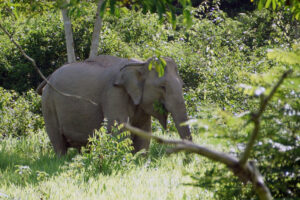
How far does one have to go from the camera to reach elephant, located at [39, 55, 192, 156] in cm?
723

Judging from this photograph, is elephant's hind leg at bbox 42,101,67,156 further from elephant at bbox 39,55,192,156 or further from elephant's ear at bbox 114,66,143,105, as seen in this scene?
elephant's ear at bbox 114,66,143,105

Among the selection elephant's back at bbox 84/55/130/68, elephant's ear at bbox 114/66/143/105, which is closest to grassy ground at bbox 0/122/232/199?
elephant's ear at bbox 114/66/143/105

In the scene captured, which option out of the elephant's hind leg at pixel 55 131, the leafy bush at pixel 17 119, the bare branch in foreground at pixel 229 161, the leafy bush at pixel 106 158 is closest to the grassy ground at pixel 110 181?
the leafy bush at pixel 106 158

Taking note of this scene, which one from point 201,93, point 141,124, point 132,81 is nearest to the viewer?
point 132,81

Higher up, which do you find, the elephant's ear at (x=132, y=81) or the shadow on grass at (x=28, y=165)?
the elephant's ear at (x=132, y=81)

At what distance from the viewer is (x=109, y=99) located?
24.7ft

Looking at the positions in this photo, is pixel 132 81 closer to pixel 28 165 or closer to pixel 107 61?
pixel 107 61

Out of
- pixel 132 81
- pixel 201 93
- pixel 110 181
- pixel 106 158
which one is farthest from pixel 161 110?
pixel 201 93

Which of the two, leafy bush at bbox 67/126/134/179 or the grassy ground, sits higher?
leafy bush at bbox 67/126/134/179

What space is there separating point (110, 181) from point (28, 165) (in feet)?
7.11

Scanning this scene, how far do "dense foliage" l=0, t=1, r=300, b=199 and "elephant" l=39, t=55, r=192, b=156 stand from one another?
381mm

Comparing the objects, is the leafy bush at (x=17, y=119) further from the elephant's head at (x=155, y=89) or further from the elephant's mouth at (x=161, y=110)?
the elephant's mouth at (x=161, y=110)

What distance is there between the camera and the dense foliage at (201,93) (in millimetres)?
3434

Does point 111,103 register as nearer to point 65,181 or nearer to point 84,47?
point 65,181
